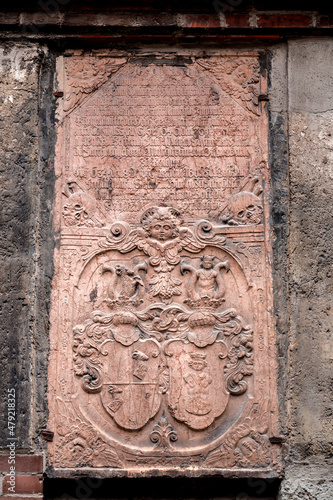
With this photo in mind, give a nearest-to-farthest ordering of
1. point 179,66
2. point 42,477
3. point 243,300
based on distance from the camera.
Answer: point 42,477, point 243,300, point 179,66

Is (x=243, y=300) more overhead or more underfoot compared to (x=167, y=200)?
more underfoot

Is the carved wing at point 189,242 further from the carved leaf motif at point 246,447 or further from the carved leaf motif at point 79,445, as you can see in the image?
the carved leaf motif at point 79,445

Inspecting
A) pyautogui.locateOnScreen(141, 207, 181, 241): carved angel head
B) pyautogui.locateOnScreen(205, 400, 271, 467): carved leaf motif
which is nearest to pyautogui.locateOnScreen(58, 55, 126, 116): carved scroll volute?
pyautogui.locateOnScreen(141, 207, 181, 241): carved angel head

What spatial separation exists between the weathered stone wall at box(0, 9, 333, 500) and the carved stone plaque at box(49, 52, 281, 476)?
89 millimetres

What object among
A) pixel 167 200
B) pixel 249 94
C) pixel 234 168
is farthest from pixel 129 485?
pixel 249 94

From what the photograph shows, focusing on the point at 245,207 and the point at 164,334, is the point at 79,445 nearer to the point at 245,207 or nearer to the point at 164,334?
the point at 164,334

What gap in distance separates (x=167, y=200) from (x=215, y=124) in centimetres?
61

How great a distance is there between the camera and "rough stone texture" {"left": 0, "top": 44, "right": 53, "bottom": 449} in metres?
4.19

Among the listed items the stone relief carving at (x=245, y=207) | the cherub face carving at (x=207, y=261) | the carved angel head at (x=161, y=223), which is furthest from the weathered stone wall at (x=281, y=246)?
the carved angel head at (x=161, y=223)

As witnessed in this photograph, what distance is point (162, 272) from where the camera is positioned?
4.41 meters

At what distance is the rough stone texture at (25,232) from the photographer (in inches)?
165

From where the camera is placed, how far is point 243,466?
4176 mm

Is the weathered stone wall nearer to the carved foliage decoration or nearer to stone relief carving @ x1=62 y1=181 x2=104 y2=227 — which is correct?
stone relief carving @ x1=62 y1=181 x2=104 y2=227

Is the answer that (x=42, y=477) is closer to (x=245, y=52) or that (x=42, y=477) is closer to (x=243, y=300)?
(x=243, y=300)
